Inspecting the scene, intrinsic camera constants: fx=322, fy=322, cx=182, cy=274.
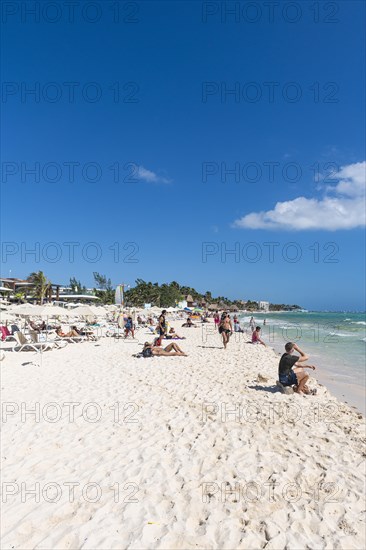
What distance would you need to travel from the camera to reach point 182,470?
160 inches

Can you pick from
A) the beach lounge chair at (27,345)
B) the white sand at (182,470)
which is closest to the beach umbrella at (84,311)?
the beach lounge chair at (27,345)

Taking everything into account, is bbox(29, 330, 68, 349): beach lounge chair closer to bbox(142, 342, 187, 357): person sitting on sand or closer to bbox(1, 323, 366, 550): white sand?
bbox(142, 342, 187, 357): person sitting on sand

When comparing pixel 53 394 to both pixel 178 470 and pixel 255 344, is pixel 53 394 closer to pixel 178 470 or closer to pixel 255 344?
pixel 178 470

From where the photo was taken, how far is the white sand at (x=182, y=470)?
306cm

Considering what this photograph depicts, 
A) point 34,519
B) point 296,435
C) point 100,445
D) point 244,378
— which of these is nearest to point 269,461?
point 296,435

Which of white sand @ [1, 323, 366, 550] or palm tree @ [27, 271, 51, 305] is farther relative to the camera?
palm tree @ [27, 271, 51, 305]

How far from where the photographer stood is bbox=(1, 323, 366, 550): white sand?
306 centimetres

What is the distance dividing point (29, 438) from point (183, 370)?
541cm

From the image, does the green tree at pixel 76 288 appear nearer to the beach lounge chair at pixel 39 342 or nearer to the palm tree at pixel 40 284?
the palm tree at pixel 40 284

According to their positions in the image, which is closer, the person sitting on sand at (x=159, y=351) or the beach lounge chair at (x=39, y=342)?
the person sitting on sand at (x=159, y=351)

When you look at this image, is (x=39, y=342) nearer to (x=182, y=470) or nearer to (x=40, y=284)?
(x=182, y=470)

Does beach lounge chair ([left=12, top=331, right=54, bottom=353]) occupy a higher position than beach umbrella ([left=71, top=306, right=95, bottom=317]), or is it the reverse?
beach umbrella ([left=71, top=306, right=95, bottom=317])

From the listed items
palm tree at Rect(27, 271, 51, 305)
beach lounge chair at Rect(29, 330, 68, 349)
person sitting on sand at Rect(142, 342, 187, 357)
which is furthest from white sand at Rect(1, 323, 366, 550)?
palm tree at Rect(27, 271, 51, 305)

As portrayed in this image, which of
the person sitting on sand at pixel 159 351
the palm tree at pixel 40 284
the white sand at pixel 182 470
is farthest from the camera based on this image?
the palm tree at pixel 40 284
